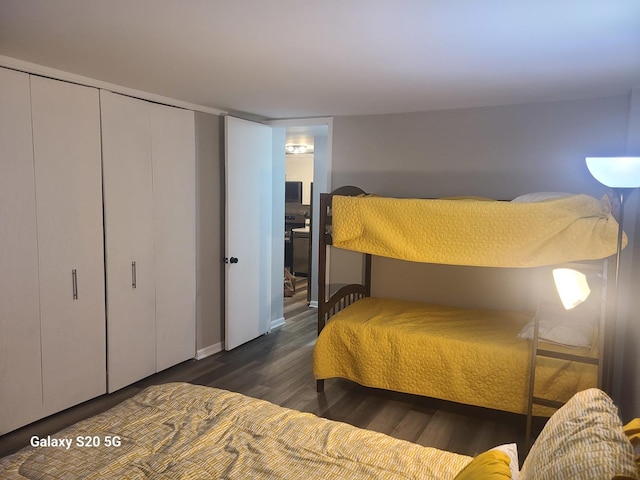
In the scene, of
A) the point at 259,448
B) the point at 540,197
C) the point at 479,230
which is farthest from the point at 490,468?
the point at 540,197

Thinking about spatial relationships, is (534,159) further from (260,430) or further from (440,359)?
(260,430)

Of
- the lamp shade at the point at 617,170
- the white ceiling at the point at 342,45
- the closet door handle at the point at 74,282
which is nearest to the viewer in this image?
the white ceiling at the point at 342,45

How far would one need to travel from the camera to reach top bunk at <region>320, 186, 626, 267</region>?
105 inches

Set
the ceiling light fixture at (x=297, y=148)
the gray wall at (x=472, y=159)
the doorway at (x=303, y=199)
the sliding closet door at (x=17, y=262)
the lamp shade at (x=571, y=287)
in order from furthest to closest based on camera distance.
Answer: the ceiling light fixture at (x=297, y=148), the doorway at (x=303, y=199), the gray wall at (x=472, y=159), the sliding closet door at (x=17, y=262), the lamp shade at (x=571, y=287)

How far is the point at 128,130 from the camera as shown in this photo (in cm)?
328

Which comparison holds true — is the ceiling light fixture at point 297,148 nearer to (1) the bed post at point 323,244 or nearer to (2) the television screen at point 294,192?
(2) the television screen at point 294,192

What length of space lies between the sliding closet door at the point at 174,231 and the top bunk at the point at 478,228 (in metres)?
1.20

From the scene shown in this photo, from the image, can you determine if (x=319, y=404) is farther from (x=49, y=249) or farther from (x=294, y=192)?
(x=294, y=192)

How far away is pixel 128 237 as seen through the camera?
3.36 m

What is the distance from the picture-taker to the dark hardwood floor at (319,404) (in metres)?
2.86

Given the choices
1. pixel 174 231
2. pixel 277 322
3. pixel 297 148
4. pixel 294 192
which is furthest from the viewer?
pixel 294 192

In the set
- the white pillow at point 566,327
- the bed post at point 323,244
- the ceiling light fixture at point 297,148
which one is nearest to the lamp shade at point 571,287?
the white pillow at point 566,327

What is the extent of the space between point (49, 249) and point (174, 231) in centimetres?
104

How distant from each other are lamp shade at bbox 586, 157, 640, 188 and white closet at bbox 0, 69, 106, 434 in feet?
9.76
